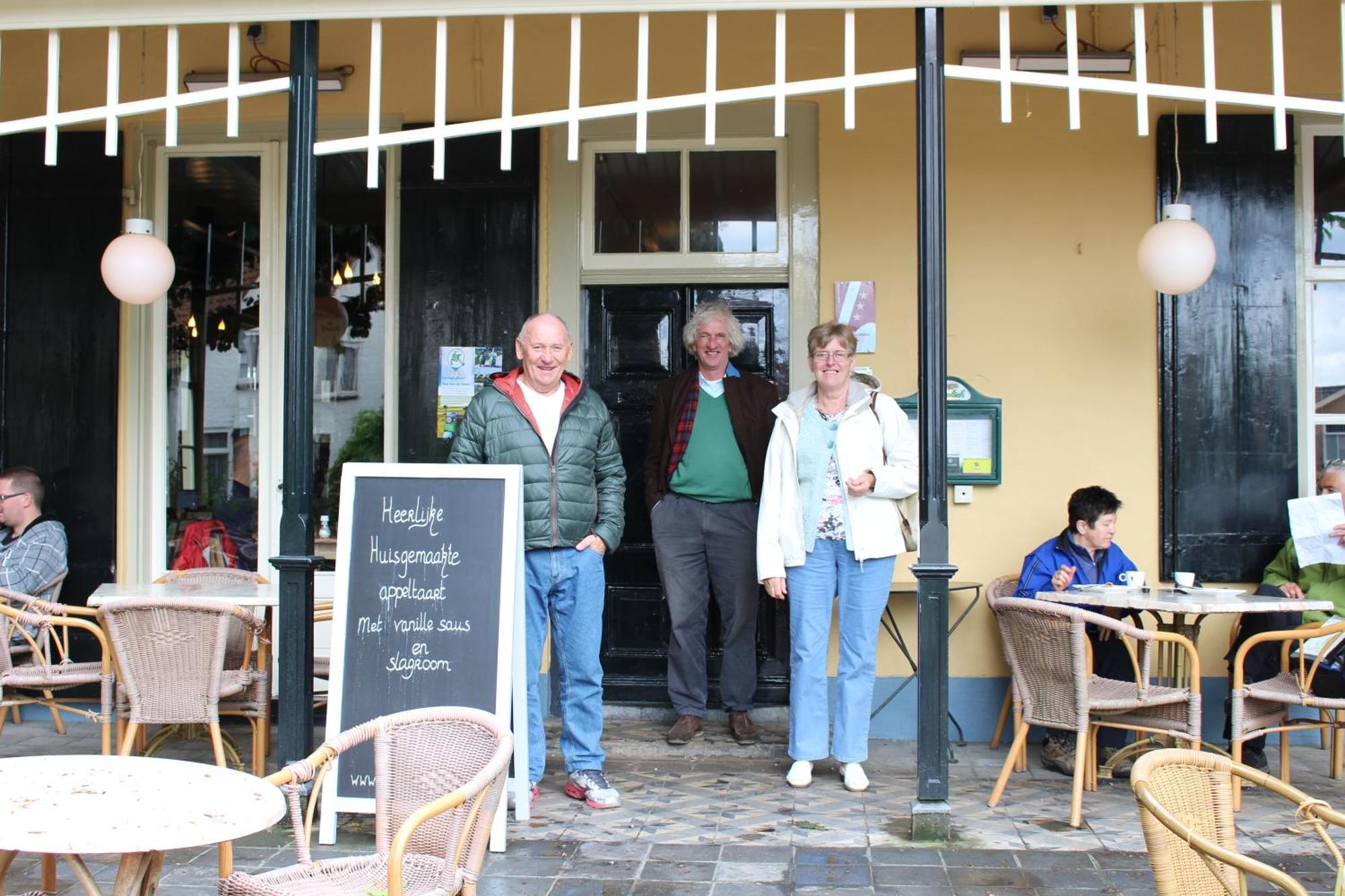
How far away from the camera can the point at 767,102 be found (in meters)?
6.14

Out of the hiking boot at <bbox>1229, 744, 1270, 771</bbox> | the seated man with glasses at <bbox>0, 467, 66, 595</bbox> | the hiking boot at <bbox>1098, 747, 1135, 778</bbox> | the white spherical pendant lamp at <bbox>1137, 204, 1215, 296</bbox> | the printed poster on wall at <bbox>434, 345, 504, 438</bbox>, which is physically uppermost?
the white spherical pendant lamp at <bbox>1137, 204, 1215, 296</bbox>

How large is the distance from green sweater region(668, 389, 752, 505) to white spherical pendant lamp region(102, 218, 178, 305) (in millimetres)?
2579

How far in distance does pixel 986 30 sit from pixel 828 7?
1843 millimetres

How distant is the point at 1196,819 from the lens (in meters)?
2.83

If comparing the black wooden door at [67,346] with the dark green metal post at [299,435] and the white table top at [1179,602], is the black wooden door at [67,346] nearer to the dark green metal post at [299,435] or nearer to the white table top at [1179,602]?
the dark green metal post at [299,435]

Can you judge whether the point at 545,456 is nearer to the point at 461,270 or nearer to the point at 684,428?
the point at 684,428

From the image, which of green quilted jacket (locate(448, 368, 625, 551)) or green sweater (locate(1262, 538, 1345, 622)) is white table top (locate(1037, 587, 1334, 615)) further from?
green quilted jacket (locate(448, 368, 625, 551))

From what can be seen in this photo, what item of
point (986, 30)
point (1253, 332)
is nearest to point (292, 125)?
point (986, 30)

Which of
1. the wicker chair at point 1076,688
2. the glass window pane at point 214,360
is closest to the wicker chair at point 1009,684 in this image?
the wicker chair at point 1076,688

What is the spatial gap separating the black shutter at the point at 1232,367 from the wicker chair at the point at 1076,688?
1153 millimetres

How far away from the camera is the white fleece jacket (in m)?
5.14

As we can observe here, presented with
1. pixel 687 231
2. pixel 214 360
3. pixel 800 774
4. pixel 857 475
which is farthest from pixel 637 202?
pixel 800 774

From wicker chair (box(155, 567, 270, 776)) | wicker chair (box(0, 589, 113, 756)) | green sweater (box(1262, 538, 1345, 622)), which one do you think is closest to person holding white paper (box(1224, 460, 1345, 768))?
green sweater (box(1262, 538, 1345, 622))

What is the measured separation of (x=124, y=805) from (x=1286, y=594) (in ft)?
15.6
